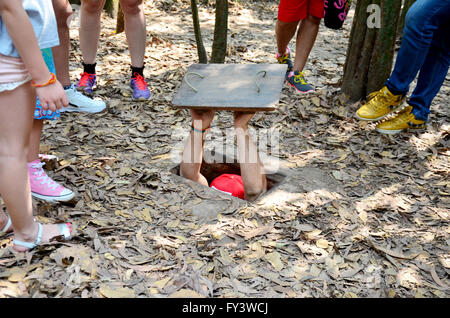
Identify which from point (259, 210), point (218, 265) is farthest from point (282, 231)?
point (218, 265)

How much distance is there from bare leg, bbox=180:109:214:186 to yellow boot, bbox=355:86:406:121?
1680 mm

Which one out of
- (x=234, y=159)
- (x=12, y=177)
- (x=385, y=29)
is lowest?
(x=234, y=159)

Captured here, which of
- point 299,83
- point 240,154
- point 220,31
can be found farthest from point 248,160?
point 220,31

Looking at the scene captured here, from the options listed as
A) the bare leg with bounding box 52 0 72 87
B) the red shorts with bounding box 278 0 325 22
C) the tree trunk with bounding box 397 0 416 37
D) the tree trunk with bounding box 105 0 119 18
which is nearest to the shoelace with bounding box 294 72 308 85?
the red shorts with bounding box 278 0 325 22

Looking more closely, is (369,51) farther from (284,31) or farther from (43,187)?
(43,187)

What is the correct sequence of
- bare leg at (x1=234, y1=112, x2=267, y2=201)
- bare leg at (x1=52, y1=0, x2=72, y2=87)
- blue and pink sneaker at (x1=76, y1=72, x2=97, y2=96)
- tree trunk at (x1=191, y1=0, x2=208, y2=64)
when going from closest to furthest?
bare leg at (x1=234, y1=112, x2=267, y2=201)
bare leg at (x1=52, y1=0, x2=72, y2=87)
blue and pink sneaker at (x1=76, y1=72, x2=97, y2=96)
tree trunk at (x1=191, y1=0, x2=208, y2=64)

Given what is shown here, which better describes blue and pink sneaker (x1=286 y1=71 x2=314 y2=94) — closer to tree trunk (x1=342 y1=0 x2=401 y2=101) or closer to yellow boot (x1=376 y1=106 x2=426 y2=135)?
tree trunk (x1=342 y1=0 x2=401 y2=101)

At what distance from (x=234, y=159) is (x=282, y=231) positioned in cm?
108

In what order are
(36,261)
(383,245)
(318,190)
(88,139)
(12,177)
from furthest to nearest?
(88,139)
(318,190)
(383,245)
(36,261)
(12,177)

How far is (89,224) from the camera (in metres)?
2.74

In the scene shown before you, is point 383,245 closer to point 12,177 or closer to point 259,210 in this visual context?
point 259,210

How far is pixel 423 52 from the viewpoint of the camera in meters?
3.75

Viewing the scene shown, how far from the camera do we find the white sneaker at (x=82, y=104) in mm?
4099

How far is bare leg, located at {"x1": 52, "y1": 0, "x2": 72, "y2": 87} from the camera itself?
3.49 metres
